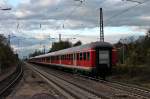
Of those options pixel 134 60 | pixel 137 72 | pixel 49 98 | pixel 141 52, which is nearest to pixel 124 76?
pixel 137 72

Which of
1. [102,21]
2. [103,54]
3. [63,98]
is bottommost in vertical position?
[63,98]

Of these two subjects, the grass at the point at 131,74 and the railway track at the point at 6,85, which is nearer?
the railway track at the point at 6,85

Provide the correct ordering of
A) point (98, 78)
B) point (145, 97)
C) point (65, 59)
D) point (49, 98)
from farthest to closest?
point (65, 59)
point (98, 78)
point (145, 97)
point (49, 98)

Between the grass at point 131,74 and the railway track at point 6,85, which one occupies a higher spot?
the grass at point 131,74

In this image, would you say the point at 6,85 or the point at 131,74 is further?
the point at 131,74

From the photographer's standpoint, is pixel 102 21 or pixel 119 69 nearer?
pixel 119 69

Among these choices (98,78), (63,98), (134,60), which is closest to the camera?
(63,98)

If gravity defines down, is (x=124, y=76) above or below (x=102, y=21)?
below

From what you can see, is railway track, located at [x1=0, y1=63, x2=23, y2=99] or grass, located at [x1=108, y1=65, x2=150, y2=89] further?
grass, located at [x1=108, y1=65, x2=150, y2=89]

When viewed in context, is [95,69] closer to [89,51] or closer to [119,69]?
[89,51]

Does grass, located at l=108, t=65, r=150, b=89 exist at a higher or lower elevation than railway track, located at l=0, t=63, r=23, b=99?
higher

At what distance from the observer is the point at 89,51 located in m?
33.7

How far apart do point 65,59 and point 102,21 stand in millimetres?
6829

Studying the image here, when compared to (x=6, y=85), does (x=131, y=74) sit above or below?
above
